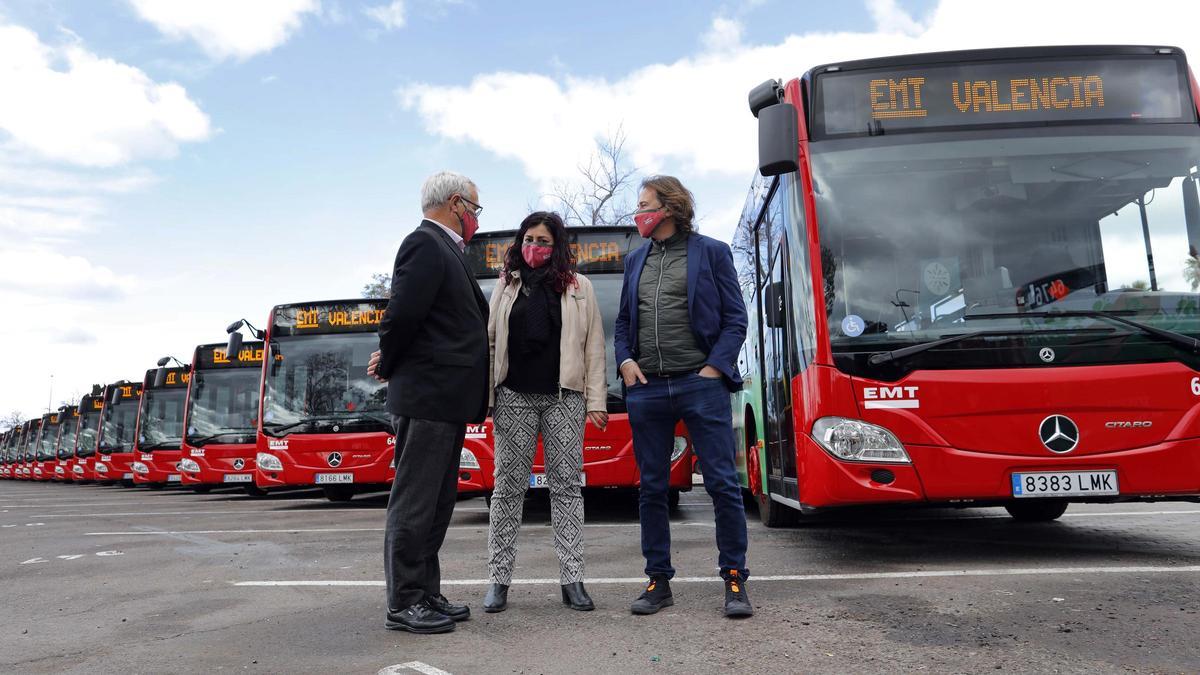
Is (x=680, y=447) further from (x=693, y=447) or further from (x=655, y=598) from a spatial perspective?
(x=655, y=598)

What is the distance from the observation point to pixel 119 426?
2620cm

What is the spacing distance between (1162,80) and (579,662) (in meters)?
4.85

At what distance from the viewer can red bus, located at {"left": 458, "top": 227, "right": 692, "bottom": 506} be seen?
8.69 meters

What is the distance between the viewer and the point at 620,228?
952cm

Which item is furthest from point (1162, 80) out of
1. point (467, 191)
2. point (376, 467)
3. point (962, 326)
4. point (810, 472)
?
point (376, 467)

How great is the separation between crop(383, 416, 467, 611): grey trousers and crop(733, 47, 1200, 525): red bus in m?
2.20

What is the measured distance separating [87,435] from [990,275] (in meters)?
32.0

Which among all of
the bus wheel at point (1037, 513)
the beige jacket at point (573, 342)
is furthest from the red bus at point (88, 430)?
the beige jacket at point (573, 342)

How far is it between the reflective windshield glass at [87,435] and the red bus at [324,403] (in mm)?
20805

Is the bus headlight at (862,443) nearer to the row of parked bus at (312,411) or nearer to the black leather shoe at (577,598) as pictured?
the black leather shoe at (577,598)

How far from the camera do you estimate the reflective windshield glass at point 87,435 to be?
100 ft

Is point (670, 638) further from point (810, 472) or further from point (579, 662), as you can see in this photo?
point (810, 472)

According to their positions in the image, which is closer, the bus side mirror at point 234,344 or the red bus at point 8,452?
the bus side mirror at point 234,344

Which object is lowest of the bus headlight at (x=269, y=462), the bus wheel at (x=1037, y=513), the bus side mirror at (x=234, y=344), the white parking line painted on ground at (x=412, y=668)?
the white parking line painted on ground at (x=412, y=668)
